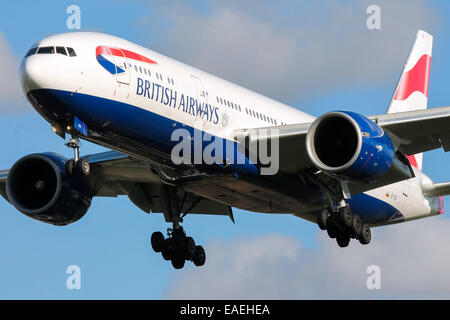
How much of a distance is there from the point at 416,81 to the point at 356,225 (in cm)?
1350

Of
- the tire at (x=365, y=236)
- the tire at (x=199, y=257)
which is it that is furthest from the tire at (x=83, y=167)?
the tire at (x=365, y=236)

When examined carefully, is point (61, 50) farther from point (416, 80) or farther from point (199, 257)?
point (416, 80)

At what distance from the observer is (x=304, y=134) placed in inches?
1245

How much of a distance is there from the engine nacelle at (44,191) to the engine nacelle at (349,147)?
9.24m

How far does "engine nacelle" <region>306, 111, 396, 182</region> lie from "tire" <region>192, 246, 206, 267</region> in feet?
24.3

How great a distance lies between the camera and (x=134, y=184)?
3700 cm

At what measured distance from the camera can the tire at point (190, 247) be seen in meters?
36.2

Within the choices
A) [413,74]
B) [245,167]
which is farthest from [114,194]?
[413,74]

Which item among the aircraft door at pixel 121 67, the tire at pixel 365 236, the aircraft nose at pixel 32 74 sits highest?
the aircraft door at pixel 121 67

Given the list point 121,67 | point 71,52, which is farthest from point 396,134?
point 71,52

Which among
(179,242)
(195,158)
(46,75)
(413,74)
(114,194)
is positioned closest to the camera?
(46,75)

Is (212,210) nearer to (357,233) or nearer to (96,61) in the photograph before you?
(357,233)

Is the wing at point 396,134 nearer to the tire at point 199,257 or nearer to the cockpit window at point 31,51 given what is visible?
the tire at point 199,257

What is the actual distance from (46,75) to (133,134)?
10.4ft
